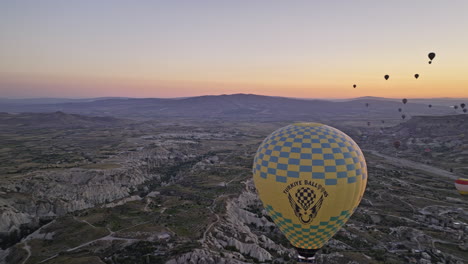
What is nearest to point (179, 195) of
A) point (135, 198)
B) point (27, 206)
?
point (135, 198)

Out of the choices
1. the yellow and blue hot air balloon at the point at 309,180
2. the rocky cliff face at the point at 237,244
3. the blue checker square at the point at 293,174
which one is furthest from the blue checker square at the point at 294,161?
the rocky cliff face at the point at 237,244

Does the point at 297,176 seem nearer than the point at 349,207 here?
Yes

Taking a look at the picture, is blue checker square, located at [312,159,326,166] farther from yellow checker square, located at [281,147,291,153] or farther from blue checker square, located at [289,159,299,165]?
yellow checker square, located at [281,147,291,153]

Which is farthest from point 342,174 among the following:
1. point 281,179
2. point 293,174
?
point 281,179

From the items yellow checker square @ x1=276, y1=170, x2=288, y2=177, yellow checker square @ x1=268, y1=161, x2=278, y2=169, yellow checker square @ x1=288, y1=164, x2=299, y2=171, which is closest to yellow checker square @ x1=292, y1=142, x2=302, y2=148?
yellow checker square @ x1=288, y1=164, x2=299, y2=171

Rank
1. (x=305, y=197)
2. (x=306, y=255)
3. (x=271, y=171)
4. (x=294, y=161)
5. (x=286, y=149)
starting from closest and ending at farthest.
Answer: (x=305, y=197), (x=294, y=161), (x=286, y=149), (x=271, y=171), (x=306, y=255)

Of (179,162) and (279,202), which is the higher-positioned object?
(279,202)

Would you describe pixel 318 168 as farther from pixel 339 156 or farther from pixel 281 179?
pixel 281 179

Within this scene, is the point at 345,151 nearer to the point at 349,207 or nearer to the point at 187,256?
the point at 349,207
